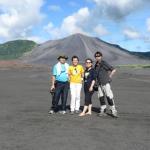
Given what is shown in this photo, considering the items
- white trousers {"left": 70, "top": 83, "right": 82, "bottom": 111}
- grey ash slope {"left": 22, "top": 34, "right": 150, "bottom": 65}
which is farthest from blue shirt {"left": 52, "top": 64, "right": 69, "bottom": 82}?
grey ash slope {"left": 22, "top": 34, "right": 150, "bottom": 65}

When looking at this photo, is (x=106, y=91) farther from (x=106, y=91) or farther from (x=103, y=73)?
(x=103, y=73)

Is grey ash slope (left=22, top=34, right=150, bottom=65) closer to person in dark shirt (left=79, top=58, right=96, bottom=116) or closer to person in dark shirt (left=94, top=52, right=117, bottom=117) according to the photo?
person in dark shirt (left=79, top=58, right=96, bottom=116)

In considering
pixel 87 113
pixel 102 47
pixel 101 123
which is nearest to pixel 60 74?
pixel 87 113

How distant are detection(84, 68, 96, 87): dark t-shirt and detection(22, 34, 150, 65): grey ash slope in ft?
240

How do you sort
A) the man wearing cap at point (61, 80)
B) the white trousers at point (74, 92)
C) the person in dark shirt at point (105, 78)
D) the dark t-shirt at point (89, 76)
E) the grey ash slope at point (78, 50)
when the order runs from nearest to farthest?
the person in dark shirt at point (105, 78) → the dark t-shirt at point (89, 76) → the man wearing cap at point (61, 80) → the white trousers at point (74, 92) → the grey ash slope at point (78, 50)

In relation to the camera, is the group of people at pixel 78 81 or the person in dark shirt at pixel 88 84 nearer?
the group of people at pixel 78 81

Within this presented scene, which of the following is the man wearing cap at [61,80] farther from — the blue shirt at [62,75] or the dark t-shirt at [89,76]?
the dark t-shirt at [89,76]

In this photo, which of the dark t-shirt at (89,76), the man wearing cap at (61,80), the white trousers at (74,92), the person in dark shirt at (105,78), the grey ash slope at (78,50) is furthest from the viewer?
the grey ash slope at (78,50)

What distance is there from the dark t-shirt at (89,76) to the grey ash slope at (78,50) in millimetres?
73105

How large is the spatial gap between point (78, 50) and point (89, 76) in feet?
266

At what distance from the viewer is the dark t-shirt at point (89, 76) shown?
13.8 meters

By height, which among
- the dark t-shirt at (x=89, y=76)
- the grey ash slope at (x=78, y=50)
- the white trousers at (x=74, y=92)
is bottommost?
the white trousers at (x=74, y=92)

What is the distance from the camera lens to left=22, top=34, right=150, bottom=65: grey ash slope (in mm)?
92250

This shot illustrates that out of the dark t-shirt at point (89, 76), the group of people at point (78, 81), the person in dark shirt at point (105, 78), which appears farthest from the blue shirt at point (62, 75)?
the person in dark shirt at point (105, 78)
